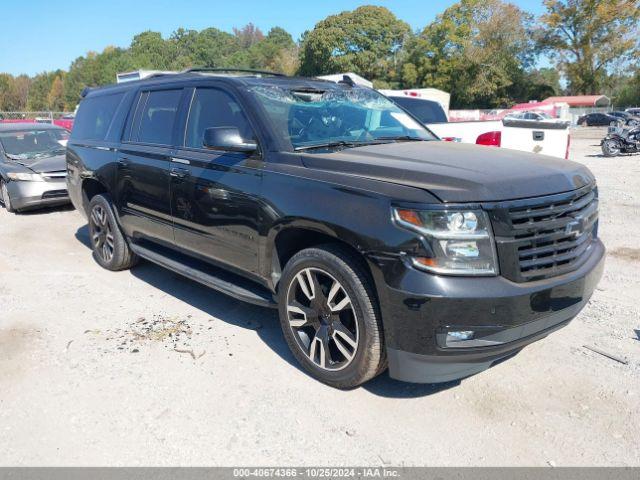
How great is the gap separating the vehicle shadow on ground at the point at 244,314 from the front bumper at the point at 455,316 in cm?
50

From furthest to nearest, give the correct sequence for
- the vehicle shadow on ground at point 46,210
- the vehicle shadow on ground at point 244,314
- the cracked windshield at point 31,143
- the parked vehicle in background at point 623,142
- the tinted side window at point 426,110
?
the parked vehicle in background at point 623,142 < the tinted side window at point 426,110 < the cracked windshield at point 31,143 < the vehicle shadow on ground at point 46,210 < the vehicle shadow on ground at point 244,314

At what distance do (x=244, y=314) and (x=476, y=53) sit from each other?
57.4 m

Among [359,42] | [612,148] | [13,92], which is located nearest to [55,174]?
[612,148]

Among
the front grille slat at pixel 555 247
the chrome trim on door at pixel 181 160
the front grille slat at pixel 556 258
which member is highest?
the chrome trim on door at pixel 181 160

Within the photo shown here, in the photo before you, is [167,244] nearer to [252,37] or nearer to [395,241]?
[395,241]

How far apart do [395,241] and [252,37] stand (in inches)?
7342

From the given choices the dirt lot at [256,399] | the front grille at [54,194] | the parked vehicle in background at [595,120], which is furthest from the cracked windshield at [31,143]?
the parked vehicle in background at [595,120]

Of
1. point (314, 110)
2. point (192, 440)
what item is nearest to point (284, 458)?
point (192, 440)

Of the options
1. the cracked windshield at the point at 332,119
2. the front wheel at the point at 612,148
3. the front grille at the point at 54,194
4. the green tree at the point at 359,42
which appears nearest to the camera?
the cracked windshield at the point at 332,119

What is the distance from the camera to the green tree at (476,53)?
56.7 metres

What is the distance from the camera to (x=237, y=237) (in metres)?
3.95

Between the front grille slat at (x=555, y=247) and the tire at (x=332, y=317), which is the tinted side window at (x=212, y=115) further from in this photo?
the front grille slat at (x=555, y=247)

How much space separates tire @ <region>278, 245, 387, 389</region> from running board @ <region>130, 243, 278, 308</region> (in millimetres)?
293

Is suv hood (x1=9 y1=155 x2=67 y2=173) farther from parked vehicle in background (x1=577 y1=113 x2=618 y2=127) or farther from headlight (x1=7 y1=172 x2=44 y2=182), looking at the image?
parked vehicle in background (x1=577 y1=113 x2=618 y2=127)
